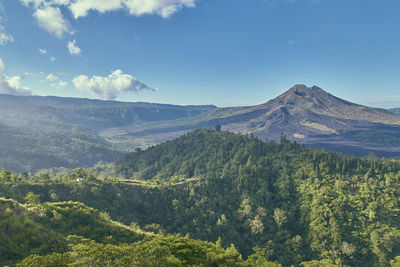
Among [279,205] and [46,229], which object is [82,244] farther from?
[279,205]

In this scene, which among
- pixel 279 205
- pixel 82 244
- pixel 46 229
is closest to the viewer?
pixel 82 244

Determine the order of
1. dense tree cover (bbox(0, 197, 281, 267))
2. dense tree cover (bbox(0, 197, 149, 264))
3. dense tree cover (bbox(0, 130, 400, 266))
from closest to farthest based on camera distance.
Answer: dense tree cover (bbox(0, 197, 281, 267)), dense tree cover (bbox(0, 197, 149, 264)), dense tree cover (bbox(0, 130, 400, 266))

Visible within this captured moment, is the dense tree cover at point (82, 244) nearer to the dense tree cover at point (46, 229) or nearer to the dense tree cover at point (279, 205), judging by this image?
the dense tree cover at point (46, 229)

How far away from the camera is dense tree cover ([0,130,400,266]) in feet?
315

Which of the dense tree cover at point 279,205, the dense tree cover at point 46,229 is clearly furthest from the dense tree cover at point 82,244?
the dense tree cover at point 279,205

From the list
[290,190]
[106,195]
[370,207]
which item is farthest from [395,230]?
[106,195]

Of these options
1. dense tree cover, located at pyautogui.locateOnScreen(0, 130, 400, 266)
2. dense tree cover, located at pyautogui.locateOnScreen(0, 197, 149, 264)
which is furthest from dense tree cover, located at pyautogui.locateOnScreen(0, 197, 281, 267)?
dense tree cover, located at pyautogui.locateOnScreen(0, 130, 400, 266)

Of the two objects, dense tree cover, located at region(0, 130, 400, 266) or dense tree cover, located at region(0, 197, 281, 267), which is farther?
dense tree cover, located at region(0, 130, 400, 266)

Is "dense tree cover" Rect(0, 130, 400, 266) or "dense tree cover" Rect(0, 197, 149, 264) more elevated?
"dense tree cover" Rect(0, 197, 149, 264)

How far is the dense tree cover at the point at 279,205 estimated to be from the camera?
9612cm

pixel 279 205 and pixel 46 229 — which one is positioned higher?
pixel 46 229

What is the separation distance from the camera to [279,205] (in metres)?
129

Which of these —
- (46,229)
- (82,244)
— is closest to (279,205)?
(46,229)

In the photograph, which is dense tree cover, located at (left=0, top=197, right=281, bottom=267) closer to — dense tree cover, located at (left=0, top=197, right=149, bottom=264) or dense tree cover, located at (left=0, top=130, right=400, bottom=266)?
dense tree cover, located at (left=0, top=197, right=149, bottom=264)
